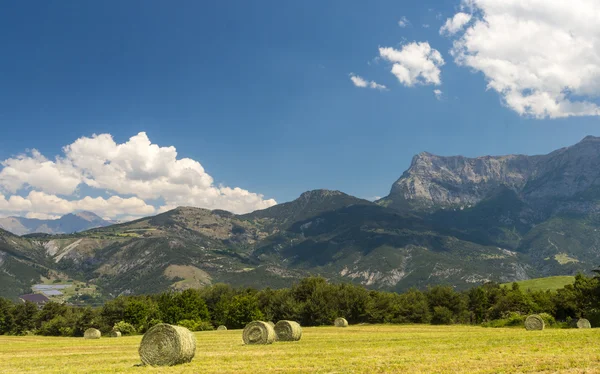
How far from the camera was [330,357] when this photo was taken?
23.5m

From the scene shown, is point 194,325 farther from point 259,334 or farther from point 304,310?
point 259,334

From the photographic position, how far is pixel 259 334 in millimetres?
36344

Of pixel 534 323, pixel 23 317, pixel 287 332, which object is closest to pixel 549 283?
pixel 534 323

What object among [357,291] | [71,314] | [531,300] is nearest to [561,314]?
[531,300]

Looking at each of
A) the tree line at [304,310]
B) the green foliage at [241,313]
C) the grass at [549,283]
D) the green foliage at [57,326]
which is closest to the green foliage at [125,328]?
the tree line at [304,310]

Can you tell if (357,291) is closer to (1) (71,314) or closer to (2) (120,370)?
(1) (71,314)

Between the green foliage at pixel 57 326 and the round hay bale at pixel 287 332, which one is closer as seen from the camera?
the round hay bale at pixel 287 332

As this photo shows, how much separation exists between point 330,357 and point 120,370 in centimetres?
1136

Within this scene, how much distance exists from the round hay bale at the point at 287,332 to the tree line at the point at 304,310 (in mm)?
44206

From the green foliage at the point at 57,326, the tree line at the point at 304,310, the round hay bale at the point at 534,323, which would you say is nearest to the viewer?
the round hay bale at the point at 534,323

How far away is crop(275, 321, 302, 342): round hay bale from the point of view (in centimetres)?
3889

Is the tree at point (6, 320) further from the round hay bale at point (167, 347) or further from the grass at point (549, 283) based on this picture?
the grass at point (549, 283)

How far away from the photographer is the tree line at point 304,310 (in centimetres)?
8081

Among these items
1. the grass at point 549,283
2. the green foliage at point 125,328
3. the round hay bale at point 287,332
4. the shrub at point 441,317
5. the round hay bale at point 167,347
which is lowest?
the grass at point 549,283
